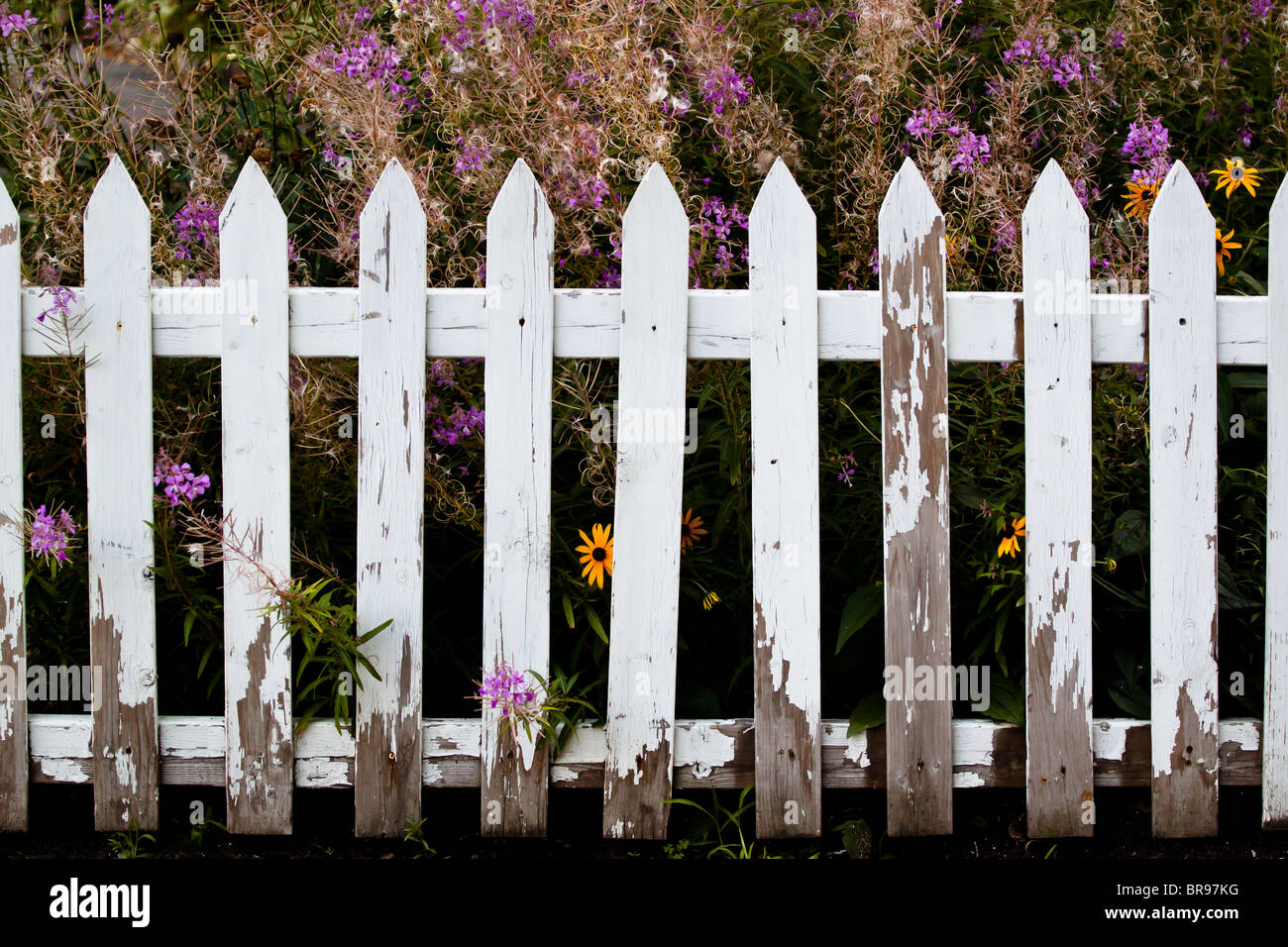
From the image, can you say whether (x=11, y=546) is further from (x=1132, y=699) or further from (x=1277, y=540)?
(x=1277, y=540)

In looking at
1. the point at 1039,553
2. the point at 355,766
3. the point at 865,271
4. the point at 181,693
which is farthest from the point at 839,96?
the point at 181,693

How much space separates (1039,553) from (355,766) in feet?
4.62

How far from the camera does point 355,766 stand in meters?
2.17

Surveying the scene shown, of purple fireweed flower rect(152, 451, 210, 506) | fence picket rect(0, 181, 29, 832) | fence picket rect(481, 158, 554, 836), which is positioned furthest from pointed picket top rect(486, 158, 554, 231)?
fence picket rect(0, 181, 29, 832)

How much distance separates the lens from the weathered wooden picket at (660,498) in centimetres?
→ 208

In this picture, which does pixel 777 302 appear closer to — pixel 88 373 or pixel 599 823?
pixel 599 823

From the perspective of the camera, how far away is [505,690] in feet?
6.86

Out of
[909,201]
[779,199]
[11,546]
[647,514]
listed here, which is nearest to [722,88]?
[779,199]

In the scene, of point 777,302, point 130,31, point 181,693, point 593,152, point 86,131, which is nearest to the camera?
point 777,302

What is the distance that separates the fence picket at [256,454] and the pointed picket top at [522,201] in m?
0.43

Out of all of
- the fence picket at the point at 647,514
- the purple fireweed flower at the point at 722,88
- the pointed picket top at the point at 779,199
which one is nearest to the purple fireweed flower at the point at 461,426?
the fence picket at the point at 647,514

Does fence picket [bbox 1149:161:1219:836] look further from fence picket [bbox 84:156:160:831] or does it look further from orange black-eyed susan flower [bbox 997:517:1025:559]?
fence picket [bbox 84:156:160:831]

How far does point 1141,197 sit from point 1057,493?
2.60 feet

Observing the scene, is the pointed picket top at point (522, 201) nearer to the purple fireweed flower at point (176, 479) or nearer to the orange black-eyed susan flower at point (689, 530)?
the orange black-eyed susan flower at point (689, 530)
